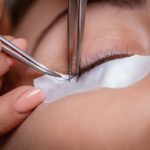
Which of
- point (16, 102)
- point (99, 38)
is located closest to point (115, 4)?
point (99, 38)

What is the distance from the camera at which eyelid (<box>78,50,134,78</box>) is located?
0.68 metres

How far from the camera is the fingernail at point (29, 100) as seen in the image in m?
0.62

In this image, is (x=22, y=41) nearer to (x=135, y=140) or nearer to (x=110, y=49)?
(x=110, y=49)

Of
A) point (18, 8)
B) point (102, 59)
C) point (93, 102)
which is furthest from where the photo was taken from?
point (18, 8)

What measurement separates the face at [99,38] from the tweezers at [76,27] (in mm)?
15

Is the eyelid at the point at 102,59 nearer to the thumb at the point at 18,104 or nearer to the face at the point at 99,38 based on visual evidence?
the face at the point at 99,38

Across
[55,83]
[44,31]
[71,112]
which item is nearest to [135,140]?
[71,112]

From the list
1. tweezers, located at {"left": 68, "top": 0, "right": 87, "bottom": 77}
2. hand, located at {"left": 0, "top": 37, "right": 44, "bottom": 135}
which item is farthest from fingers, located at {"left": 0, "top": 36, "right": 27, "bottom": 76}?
tweezers, located at {"left": 68, "top": 0, "right": 87, "bottom": 77}

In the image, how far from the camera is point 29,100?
627 millimetres

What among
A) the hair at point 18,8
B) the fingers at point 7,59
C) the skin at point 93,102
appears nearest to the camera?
the skin at point 93,102

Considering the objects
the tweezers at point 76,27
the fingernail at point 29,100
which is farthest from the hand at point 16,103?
the tweezers at point 76,27

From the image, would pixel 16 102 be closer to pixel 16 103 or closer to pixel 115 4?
pixel 16 103

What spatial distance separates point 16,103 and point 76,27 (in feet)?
0.70

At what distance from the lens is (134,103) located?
55 cm
